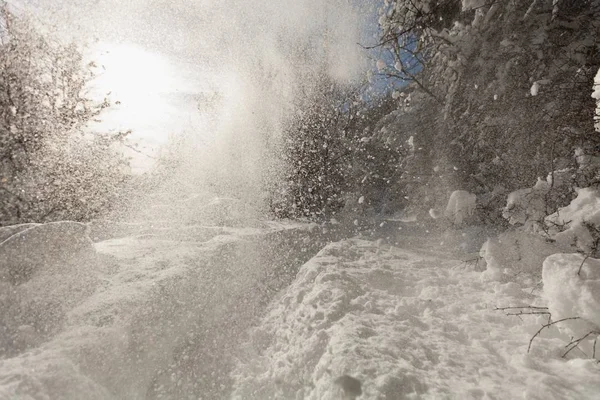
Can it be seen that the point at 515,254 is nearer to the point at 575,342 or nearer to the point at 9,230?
the point at 575,342

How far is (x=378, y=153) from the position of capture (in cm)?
1350

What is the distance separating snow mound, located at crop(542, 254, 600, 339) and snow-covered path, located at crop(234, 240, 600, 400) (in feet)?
0.89

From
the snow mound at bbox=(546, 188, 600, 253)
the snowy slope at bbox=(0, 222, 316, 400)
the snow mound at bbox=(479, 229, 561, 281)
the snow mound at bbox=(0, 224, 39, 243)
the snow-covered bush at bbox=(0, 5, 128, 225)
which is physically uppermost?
the snow-covered bush at bbox=(0, 5, 128, 225)

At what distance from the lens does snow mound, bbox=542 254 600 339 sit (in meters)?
2.33

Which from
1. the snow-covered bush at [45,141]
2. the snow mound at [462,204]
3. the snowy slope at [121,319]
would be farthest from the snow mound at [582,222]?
the snow-covered bush at [45,141]

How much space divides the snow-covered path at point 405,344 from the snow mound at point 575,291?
0.89ft

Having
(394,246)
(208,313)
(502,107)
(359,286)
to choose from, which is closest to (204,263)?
(208,313)

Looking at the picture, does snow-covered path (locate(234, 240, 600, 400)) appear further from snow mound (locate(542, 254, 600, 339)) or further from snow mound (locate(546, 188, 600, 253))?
snow mound (locate(546, 188, 600, 253))

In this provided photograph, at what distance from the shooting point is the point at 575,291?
2428 millimetres

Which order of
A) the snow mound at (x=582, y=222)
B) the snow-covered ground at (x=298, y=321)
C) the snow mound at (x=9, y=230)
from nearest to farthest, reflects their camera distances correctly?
the snow-covered ground at (x=298, y=321)
the snow mound at (x=582, y=222)
the snow mound at (x=9, y=230)

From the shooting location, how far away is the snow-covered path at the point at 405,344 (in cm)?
242

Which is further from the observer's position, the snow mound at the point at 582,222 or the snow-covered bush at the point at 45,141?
the snow-covered bush at the point at 45,141

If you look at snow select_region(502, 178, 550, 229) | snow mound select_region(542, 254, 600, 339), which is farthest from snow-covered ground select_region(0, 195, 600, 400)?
snow select_region(502, 178, 550, 229)

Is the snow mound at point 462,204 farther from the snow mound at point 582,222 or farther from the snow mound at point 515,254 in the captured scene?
the snow mound at point 582,222
